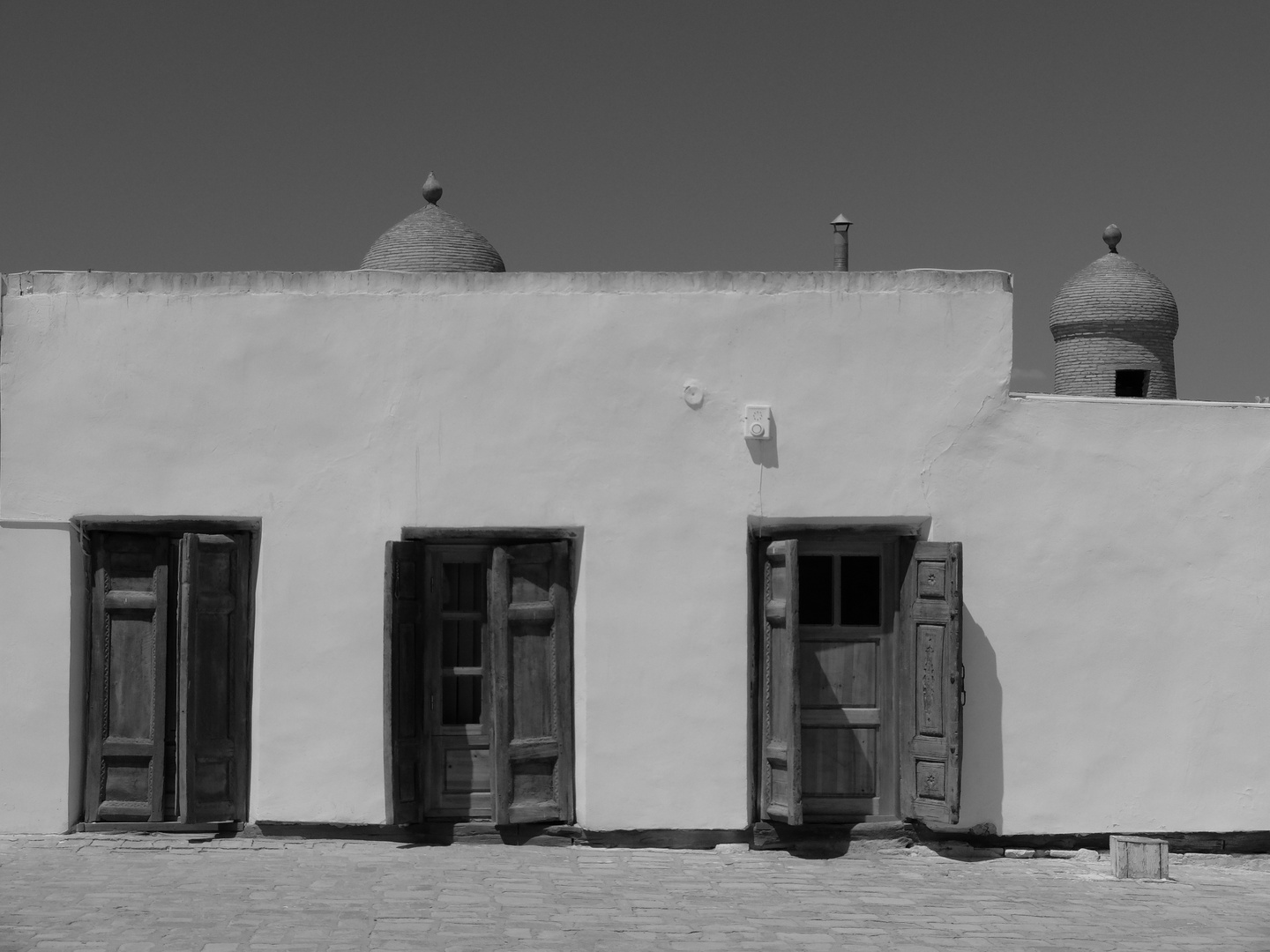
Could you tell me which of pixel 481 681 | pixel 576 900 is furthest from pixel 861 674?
pixel 576 900

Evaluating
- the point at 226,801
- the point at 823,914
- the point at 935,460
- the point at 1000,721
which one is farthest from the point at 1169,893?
the point at 226,801

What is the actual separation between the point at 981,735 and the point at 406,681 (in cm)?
335

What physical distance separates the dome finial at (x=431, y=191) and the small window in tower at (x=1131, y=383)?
742 centimetres

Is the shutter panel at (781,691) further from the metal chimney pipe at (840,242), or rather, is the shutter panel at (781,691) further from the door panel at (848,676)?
the metal chimney pipe at (840,242)

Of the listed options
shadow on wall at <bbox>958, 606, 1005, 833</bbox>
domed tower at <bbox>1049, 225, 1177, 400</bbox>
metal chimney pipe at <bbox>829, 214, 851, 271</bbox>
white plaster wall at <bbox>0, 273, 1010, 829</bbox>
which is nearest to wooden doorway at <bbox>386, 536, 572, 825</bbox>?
white plaster wall at <bbox>0, 273, 1010, 829</bbox>

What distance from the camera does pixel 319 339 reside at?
826 centimetres

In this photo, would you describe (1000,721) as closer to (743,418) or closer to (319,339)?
(743,418)

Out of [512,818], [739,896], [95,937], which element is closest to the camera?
[95,937]

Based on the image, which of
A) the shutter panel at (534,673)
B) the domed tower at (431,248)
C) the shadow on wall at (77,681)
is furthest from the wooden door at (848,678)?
the domed tower at (431,248)

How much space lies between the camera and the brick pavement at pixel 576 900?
6.22 meters

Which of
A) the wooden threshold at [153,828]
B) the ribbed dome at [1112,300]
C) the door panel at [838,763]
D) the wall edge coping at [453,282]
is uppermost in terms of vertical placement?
the ribbed dome at [1112,300]

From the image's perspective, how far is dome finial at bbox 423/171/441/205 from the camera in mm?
14031

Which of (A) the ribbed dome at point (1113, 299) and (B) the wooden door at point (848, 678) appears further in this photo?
(A) the ribbed dome at point (1113, 299)

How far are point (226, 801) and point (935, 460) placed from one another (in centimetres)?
457
